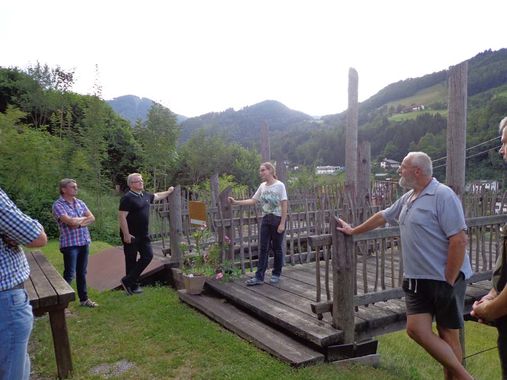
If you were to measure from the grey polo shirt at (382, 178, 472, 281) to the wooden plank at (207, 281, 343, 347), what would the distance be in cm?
122

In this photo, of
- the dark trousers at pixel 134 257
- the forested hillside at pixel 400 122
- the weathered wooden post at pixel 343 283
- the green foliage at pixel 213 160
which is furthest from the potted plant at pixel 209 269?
the green foliage at pixel 213 160

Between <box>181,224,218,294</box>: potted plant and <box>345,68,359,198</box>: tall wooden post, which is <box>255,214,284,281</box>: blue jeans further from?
<box>345,68,359,198</box>: tall wooden post

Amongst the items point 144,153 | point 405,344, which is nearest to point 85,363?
point 405,344

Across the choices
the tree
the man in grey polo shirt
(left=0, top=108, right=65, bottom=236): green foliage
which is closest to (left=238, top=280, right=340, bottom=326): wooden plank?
the man in grey polo shirt

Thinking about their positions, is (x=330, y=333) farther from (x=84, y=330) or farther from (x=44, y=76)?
(x=44, y=76)

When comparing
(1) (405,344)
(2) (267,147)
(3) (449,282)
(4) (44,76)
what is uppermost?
(4) (44,76)

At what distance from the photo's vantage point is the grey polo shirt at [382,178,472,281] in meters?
2.69

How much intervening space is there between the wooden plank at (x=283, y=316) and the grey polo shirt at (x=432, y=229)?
122 cm

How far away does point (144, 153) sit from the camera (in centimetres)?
1956

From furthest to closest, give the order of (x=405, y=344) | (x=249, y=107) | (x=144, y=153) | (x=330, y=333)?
(x=249, y=107) → (x=144, y=153) → (x=405, y=344) → (x=330, y=333)

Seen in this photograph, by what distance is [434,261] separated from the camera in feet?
8.98

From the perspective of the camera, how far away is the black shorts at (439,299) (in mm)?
2768

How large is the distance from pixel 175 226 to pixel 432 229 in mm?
4530

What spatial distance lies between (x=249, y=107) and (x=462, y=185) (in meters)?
62.1
